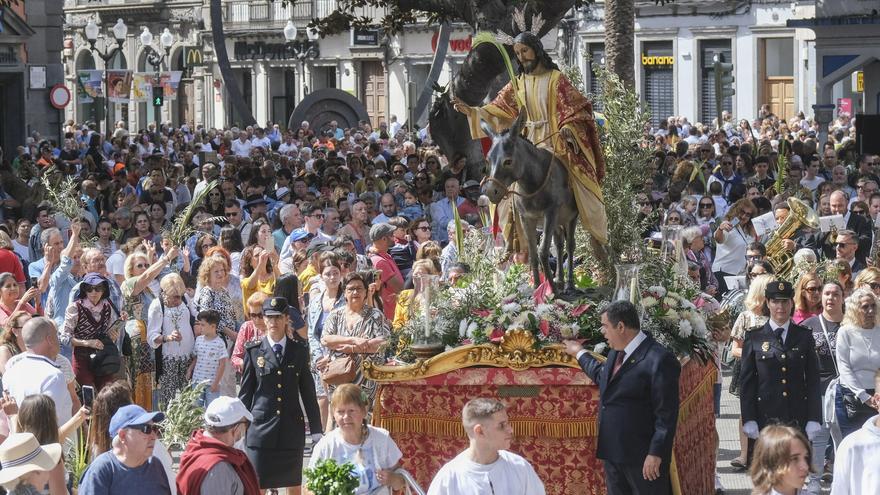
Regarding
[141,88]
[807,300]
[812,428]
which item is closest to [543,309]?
[812,428]

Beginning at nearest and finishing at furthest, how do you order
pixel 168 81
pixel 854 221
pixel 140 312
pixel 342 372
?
1. pixel 342 372
2. pixel 140 312
3. pixel 854 221
4. pixel 168 81

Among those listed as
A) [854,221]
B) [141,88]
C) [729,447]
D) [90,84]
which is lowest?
[729,447]

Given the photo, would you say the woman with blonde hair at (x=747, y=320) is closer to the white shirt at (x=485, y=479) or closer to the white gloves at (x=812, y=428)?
the white gloves at (x=812, y=428)

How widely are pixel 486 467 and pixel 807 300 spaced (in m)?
5.43

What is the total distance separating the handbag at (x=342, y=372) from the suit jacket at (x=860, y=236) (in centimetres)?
648

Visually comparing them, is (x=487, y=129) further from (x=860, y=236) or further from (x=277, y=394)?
(x=860, y=236)

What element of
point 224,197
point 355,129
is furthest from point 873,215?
point 355,129

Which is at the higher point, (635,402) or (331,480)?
(635,402)

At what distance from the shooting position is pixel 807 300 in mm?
13125

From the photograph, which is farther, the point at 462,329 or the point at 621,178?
the point at 621,178

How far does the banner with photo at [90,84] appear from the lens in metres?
46.2

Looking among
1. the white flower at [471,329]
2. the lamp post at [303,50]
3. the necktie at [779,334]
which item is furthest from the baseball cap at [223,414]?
the lamp post at [303,50]

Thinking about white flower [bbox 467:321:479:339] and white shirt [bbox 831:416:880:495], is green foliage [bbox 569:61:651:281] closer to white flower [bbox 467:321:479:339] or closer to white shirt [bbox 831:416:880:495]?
white flower [bbox 467:321:479:339]

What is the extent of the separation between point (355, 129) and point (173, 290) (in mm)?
25424
